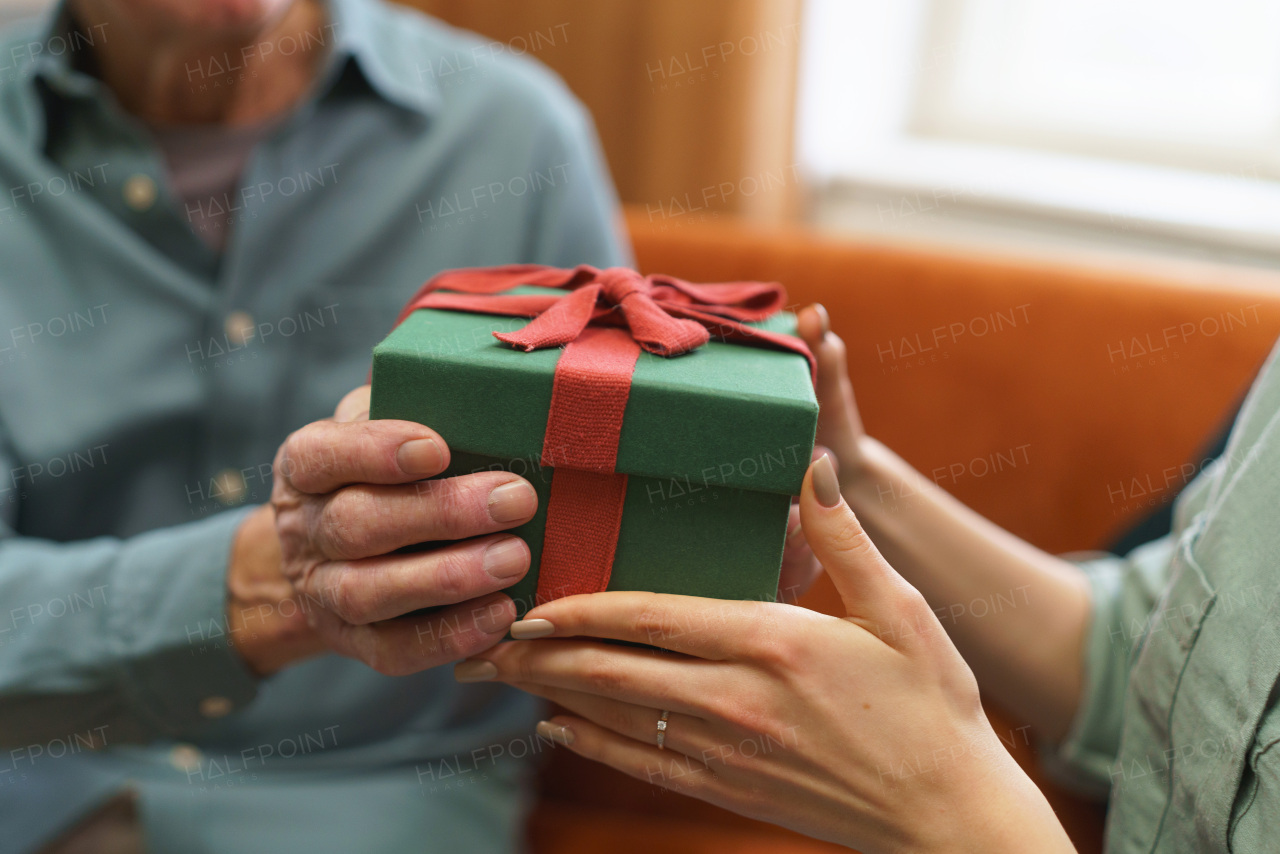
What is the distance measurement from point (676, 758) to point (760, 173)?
1.22 m

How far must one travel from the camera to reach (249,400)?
81 cm

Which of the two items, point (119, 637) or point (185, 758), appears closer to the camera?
point (119, 637)

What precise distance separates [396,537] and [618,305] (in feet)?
0.60

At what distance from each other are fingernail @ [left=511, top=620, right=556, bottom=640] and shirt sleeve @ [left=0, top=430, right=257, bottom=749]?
0.99 ft

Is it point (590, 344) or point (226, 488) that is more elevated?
point (590, 344)

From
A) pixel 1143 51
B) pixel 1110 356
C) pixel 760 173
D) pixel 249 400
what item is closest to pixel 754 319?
pixel 249 400

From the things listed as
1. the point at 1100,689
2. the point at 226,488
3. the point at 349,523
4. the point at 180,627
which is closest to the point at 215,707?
the point at 180,627

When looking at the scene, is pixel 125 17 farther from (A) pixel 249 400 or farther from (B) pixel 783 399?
(B) pixel 783 399

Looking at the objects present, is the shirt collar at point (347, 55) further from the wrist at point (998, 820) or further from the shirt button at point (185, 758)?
the wrist at point (998, 820)

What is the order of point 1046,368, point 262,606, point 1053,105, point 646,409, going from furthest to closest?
point 1053,105 < point 1046,368 < point 262,606 < point 646,409

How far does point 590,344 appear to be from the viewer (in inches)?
19.0

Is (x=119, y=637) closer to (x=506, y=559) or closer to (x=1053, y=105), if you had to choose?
(x=506, y=559)

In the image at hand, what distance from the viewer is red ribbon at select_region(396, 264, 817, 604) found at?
45 cm

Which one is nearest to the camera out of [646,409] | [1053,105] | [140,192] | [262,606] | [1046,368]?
[646,409]
